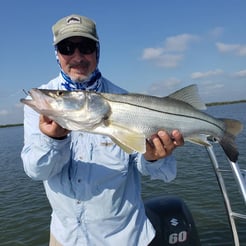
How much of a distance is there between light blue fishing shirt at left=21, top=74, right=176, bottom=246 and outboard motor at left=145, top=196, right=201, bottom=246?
4.00ft

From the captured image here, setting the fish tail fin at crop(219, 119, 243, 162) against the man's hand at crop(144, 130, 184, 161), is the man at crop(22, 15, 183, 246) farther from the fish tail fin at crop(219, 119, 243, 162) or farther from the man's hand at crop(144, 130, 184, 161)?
the fish tail fin at crop(219, 119, 243, 162)

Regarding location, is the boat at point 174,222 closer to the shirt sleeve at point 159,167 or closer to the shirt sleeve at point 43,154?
the shirt sleeve at point 159,167

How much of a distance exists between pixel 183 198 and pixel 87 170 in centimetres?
855

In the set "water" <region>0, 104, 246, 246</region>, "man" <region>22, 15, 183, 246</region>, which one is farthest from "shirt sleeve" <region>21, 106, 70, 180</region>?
"water" <region>0, 104, 246, 246</region>

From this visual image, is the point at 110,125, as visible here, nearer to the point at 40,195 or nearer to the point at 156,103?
the point at 156,103

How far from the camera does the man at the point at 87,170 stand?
310 centimetres

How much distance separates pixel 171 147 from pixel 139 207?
2.57 ft

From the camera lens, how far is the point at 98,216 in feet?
10.6

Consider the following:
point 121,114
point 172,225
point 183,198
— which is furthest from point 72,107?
point 183,198

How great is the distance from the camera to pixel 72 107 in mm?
2986

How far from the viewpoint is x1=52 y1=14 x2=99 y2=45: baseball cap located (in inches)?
133

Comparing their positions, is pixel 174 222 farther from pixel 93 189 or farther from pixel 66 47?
pixel 66 47

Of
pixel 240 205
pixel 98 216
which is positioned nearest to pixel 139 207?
pixel 98 216

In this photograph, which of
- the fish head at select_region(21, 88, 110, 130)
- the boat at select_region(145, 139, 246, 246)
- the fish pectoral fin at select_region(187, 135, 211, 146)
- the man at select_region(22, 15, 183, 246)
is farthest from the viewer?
the boat at select_region(145, 139, 246, 246)
